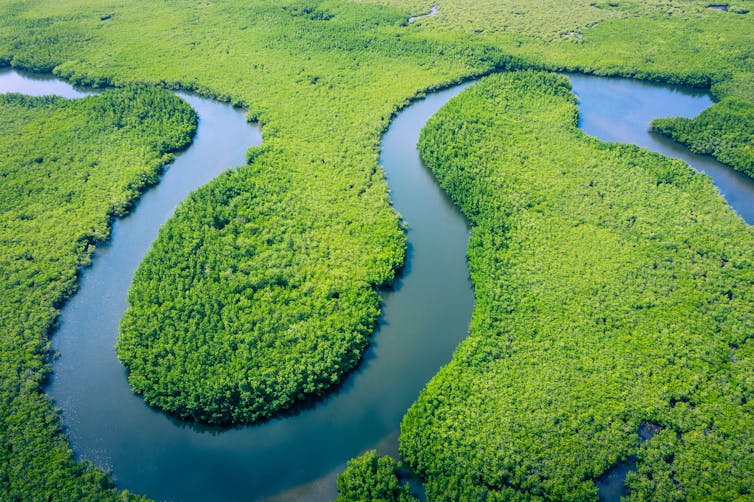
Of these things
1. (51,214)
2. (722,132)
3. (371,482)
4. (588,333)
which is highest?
(722,132)

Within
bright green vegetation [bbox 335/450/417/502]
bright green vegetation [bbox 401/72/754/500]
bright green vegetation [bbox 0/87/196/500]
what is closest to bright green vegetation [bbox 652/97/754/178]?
bright green vegetation [bbox 401/72/754/500]

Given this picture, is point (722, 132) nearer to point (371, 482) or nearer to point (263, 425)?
point (371, 482)

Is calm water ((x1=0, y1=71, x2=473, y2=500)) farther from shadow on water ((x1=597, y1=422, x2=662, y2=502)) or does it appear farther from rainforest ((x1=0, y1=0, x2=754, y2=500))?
shadow on water ((x1=597, y1=422, x2=662, y2=502))

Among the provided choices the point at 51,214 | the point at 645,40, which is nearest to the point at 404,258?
the point at 51,214

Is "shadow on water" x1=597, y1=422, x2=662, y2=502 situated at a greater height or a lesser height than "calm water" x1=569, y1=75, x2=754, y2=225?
lesser

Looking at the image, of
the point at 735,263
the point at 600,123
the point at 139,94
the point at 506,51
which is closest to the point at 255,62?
the point at 139,94

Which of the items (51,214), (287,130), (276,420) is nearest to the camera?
(276,420)
